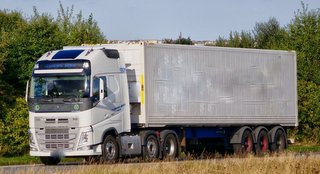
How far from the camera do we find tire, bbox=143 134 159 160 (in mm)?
35062

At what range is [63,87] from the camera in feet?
108

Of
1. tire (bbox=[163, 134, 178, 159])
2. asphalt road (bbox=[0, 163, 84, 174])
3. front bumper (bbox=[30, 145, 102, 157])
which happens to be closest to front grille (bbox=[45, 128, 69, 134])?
front bumper (bbox=[30, 145, 102, 157])

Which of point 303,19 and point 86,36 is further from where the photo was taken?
point 303,19

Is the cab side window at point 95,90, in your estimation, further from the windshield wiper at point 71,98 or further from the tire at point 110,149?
the tire at point 110,149

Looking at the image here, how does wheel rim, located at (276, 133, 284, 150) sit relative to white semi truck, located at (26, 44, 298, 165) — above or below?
below

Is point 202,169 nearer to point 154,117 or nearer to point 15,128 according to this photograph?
point 154,117

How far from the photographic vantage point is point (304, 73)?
52531 millimetres

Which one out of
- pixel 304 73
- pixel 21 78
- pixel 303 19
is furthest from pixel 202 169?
pixel 303 19

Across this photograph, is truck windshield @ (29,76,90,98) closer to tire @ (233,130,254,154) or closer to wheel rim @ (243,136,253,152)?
tire @ (233,130,254,154)

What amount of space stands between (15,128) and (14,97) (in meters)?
2.00

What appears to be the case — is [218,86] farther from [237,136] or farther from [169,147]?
[169,147]

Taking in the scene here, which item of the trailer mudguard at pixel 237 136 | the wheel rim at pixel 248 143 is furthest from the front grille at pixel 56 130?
the wheel rim at pixel 248 143

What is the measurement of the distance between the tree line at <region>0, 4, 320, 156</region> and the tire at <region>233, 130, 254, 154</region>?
827 centimetres

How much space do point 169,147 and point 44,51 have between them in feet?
35.5
